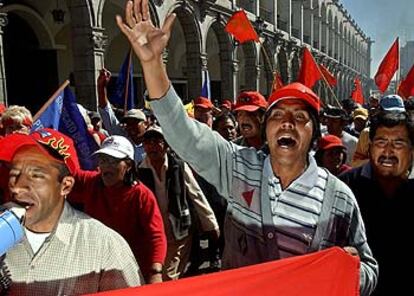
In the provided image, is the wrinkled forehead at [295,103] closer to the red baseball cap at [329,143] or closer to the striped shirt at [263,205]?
the striped shirt at [263,205]

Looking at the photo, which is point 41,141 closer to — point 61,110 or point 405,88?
point 61,110

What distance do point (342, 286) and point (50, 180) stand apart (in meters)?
1.17

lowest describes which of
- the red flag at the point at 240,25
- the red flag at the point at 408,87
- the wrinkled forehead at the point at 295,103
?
the wrinkled forehead at the point at 295,103

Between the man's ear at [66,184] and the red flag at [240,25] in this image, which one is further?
the red flag at [240,25]

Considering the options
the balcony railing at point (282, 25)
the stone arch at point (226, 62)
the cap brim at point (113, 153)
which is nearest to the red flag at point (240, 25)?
the cap brim at point (113, 153)

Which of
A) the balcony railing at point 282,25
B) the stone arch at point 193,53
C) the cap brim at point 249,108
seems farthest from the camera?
the balcony railing at point 282,25

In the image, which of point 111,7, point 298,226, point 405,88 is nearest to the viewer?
point 298,226

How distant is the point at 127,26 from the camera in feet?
6.11

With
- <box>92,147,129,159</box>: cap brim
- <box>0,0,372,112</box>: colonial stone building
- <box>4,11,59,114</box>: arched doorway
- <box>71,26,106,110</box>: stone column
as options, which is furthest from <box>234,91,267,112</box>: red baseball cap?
<box>4,11,59,114</box>: arched doorway

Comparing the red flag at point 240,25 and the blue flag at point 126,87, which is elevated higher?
the red flag at point 240,25

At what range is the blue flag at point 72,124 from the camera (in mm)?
4164

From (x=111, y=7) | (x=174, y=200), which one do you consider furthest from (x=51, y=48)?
(x=174, y=200)

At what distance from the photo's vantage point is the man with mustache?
2.22 metres

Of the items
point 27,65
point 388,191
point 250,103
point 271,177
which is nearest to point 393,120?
point 388,191
